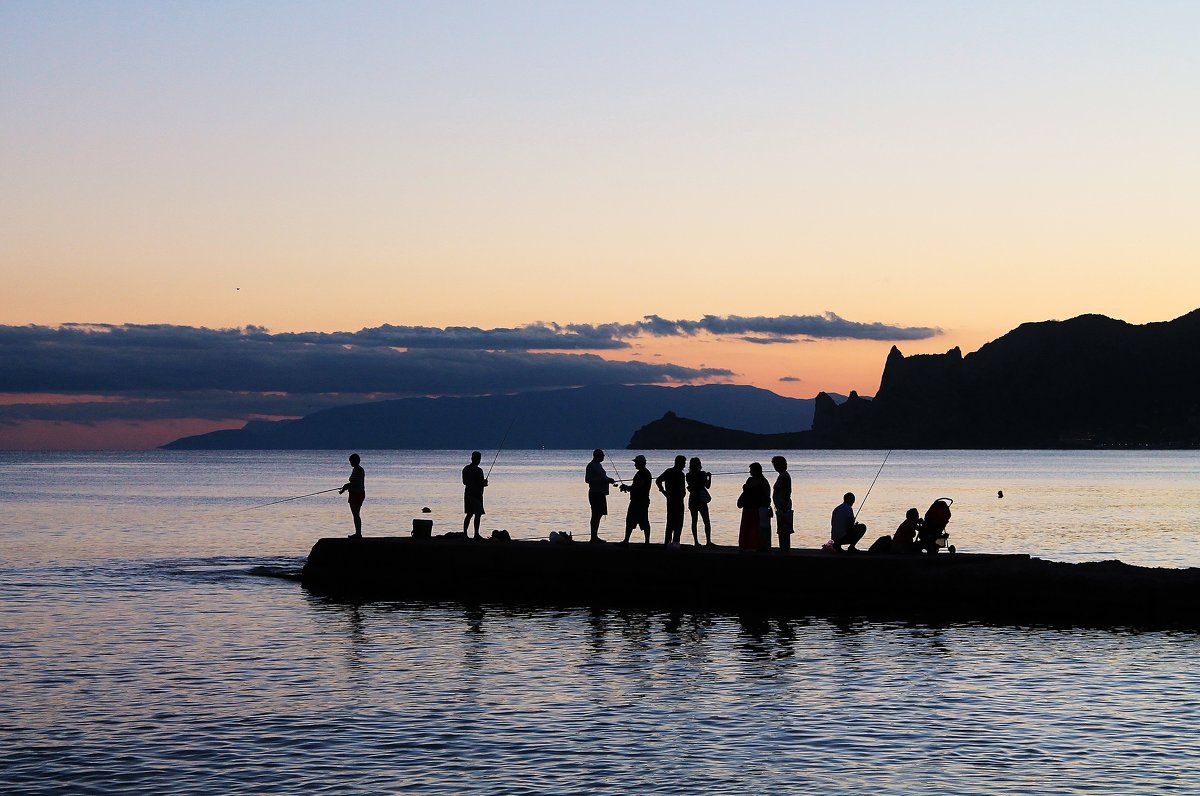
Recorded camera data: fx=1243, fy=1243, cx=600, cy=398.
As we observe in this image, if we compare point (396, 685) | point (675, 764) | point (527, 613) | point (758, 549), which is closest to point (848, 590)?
point (758, 549)

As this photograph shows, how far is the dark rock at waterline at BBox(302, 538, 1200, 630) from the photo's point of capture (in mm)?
24453

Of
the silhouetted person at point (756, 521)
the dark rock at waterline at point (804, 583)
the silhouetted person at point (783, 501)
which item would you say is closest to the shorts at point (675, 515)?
the dark rock at waterline at point (804, 583)

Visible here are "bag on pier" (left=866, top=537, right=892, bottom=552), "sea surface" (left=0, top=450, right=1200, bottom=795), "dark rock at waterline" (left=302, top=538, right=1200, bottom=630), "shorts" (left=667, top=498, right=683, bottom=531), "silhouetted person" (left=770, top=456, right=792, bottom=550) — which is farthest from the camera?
"shorts" (left=667, top=498, right=683, bottom=531)

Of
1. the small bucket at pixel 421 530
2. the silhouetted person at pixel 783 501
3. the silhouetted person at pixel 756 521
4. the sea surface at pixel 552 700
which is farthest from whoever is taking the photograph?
the small bucket at pixel 421 530

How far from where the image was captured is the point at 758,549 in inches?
1062

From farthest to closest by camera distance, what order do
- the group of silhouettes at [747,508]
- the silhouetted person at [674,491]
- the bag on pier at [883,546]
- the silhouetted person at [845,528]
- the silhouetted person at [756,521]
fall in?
the silhouetted person at [674,491] → the bag on pier at [883,546] → the silhouetted person at [845,528] → the silhouetted person at [756,521] → the group of silhouettes at [747,508]

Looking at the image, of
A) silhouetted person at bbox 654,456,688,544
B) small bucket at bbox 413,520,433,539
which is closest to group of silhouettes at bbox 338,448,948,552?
silhouetted person at bbox 654,456,688,544

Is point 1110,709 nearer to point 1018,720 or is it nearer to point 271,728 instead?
point 1018,720

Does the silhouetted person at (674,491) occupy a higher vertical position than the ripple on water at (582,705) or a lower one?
higher

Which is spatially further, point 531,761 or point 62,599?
point 62,599

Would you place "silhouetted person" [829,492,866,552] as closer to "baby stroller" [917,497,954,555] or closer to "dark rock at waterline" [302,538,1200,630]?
"dark rock at waterline" [302,538,1200,630]

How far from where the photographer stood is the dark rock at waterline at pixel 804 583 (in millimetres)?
24453

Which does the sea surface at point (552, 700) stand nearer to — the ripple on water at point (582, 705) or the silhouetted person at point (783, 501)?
the ripple on water at point (582, 705)

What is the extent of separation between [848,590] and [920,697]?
27.3ft
